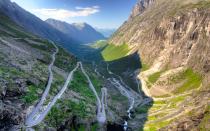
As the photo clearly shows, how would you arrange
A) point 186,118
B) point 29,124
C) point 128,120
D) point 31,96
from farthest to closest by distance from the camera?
point 128,120 < point 186,118 < point 31,96 < point 29,124

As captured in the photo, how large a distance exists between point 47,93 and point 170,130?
54216mm

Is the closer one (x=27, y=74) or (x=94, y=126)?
(x=94, y=126)

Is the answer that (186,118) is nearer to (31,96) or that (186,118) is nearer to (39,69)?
(31,96)

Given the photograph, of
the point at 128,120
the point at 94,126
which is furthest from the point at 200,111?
the point at 94,126

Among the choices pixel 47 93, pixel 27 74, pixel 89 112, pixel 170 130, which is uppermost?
pixel 27 74

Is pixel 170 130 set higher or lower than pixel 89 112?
lower

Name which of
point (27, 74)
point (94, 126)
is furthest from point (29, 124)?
point (27, 74)

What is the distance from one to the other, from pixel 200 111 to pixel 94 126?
48835mm

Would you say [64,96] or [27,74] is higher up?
[27,74]

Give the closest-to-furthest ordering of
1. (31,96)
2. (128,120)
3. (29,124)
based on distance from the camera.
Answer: (29,124)
(31,96)
(128,120)

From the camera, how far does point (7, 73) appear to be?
130 m

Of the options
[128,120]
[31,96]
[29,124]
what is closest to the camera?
[29,124]

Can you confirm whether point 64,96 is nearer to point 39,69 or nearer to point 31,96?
point 31,96

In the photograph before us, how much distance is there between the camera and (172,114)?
165625 millimetres
